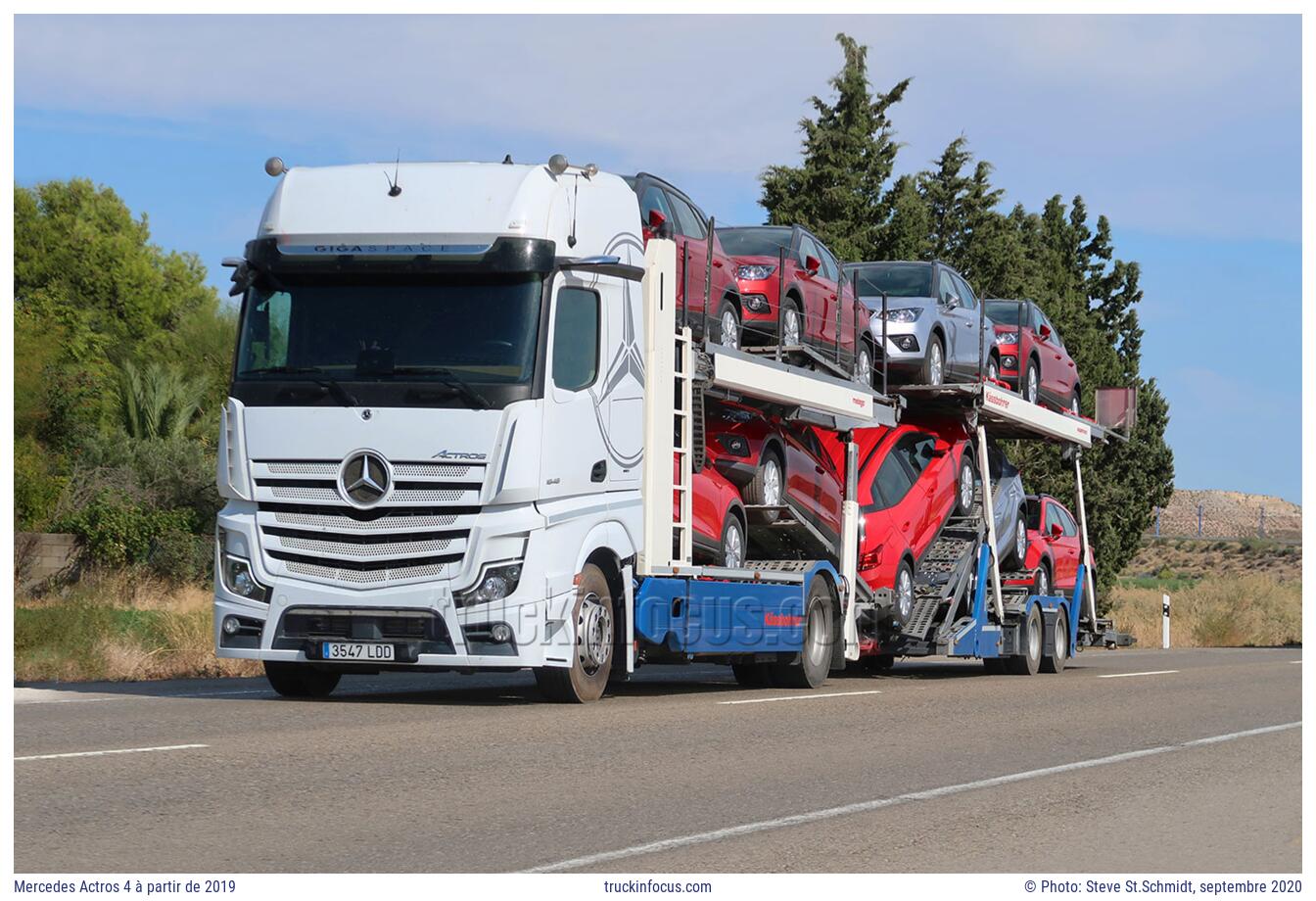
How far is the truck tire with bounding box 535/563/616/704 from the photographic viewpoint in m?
13.4

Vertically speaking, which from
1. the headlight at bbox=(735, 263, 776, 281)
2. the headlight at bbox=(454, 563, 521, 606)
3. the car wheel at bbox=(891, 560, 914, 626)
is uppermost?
the headlight at bbox=(735, 263, 776, 281)

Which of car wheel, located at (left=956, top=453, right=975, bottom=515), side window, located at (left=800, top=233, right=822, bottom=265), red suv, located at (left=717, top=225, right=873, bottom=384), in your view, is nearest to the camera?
red suv, located at (left=717, top=225, right=873, bottom=384)

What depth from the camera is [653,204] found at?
49.1ft

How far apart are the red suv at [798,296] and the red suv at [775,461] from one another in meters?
0.92

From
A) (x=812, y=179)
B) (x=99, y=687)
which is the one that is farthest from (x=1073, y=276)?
(x=99, y=687)

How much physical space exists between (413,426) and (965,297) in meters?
10.1

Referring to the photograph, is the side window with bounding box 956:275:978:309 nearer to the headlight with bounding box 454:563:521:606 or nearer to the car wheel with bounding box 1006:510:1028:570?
the car wheel with bounding box 1006:510:1028:570

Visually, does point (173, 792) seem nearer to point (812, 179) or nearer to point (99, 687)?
point (99, 687)

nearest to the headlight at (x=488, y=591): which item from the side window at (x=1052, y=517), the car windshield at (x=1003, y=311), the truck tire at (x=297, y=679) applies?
the truck tire at (x=297, y=679)

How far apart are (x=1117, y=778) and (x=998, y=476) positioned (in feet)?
38.0

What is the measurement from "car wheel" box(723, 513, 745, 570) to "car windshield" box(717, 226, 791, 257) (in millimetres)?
2822

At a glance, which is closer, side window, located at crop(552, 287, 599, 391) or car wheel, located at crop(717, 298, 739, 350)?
side window, located at crop(552, 287, 599, 391)

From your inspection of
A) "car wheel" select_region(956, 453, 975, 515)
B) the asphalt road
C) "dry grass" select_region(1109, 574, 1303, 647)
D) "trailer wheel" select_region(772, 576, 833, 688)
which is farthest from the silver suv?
"dry grass" select_region(1109, 574, 1303, 647)

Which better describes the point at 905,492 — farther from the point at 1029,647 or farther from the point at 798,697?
the point at 798,697
